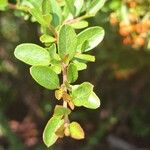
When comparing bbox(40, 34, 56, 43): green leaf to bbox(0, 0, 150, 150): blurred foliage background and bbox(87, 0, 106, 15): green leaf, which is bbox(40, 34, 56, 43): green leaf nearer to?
bbox(87, 0, 106, 15): green leaf

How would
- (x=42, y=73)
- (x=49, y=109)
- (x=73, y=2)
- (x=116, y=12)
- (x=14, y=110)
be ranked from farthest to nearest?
(x=14, y=110) < (x=49, y=109) < (x=116, y=12) < (x=73, y=2) < (x=42, y=73)

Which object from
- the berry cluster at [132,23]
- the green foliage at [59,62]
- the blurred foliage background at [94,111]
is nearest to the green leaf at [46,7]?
the green foliage at [59,62]

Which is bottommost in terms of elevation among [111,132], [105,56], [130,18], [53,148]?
[111,132]

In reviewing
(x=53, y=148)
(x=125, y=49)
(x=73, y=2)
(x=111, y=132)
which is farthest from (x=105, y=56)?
(x=73, y=2)

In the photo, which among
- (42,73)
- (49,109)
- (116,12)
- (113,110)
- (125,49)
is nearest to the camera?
(42,73)

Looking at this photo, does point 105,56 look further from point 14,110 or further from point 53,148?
point 14,110

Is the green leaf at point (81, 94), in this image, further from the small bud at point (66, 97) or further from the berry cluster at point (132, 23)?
the berry cluster at point (132, 23)
